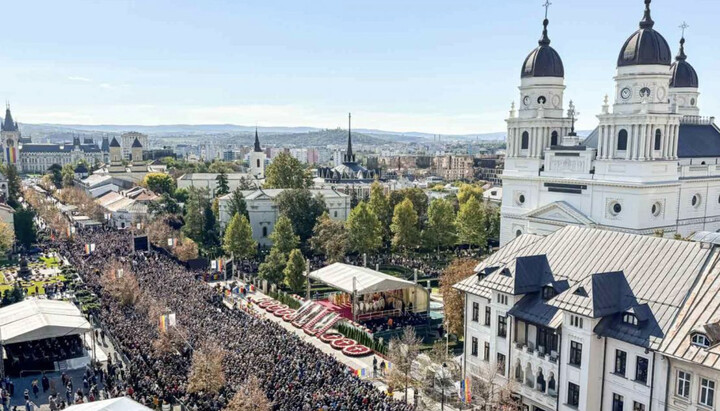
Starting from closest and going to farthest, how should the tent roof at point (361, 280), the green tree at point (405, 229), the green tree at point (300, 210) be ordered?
the tent roof at point (361, 280) < the green tree at point (405, 229) < the green tree at point (300, 210)

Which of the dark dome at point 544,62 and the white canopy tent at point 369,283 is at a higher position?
the dark dome at point 544,62

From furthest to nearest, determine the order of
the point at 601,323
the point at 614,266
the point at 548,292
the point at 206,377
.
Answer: the point at 548,292
the point at 614,266
the point at 206,377
the point at 601,323

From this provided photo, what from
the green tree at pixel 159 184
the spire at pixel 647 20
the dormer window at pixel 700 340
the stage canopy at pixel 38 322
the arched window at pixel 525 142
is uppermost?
the spire at pixel 647 20

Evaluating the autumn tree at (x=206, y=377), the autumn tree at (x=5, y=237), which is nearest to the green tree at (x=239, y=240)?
the autumn tree at (x=5, y=237)

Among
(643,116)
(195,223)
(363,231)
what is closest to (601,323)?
(643,116)

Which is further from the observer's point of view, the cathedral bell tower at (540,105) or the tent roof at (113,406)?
the cathedral bell tower at (540,105)

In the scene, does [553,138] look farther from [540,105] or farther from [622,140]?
[622,140]

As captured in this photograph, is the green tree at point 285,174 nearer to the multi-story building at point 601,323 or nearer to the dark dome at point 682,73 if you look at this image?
the dark dome at point 682,73

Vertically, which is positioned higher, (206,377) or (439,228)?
(439,228)
